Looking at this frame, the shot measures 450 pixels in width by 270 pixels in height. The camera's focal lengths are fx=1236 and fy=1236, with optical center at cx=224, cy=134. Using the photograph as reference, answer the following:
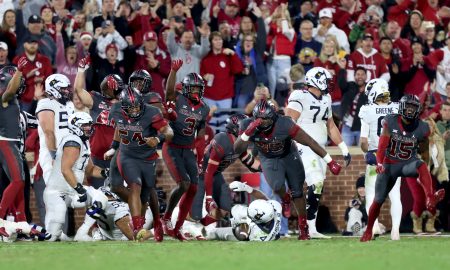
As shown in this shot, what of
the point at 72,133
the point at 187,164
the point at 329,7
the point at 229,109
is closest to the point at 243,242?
the point at 187,164

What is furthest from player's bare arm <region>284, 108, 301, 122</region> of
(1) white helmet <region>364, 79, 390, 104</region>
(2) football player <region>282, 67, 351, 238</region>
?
(1) white helmet <region>364, 79, 390, 104</region>

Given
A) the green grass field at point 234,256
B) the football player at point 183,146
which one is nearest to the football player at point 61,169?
the football player at point 183,146

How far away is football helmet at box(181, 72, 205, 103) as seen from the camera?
653 inches

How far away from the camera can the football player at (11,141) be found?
16391mm

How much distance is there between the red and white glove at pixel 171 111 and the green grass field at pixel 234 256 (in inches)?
84.2

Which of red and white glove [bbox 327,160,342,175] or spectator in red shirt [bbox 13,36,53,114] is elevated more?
spectator in red shirt [bbox 13,36,53,114]

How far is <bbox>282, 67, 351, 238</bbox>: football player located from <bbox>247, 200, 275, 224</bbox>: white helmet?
42.6 inches

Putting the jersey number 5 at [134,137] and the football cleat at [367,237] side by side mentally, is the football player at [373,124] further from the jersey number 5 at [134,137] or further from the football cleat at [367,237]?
the jersey number 5 at [134,137]

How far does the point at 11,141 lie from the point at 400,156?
523cm

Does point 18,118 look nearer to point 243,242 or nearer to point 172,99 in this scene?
point 172,99

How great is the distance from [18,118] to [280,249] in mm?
5040

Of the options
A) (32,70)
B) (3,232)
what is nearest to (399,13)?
(32,70)

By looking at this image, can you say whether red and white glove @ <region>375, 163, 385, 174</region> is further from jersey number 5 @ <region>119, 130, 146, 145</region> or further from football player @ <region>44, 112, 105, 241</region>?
football player @ <region>44, 112, 105, 241</region>

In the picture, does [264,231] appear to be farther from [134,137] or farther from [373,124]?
[373,124]
